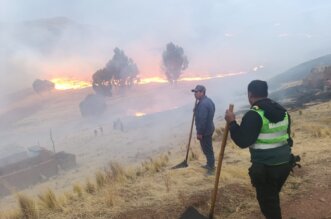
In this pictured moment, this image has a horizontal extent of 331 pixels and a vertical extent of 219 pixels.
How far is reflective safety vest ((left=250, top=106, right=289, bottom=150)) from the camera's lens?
4.73m

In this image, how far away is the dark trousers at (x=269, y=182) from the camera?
486 cm

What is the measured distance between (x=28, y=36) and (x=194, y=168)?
666 feet

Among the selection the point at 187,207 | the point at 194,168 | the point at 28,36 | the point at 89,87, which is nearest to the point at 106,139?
the point at 194,168

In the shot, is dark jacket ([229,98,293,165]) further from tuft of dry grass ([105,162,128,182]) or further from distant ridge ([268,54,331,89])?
distant ridge ([268,54,331,89])

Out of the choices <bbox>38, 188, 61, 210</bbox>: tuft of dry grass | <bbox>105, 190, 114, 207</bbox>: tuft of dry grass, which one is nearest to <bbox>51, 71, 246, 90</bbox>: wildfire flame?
<bbox>38, 188, 61, 210</bbox>: tuft of dry grass

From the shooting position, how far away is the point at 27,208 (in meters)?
7.69

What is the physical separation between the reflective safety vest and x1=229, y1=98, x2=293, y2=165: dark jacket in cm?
5

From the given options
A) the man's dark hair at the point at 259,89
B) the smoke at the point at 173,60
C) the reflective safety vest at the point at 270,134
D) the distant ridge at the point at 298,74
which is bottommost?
the distant ridge at the point at 298,74

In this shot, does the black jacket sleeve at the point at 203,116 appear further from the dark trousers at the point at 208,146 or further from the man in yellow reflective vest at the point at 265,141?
the man in yellow reflective vest at the point at 265,141

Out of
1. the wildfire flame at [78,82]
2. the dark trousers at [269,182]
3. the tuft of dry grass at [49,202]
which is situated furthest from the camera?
the wildfire flame at [78,82]

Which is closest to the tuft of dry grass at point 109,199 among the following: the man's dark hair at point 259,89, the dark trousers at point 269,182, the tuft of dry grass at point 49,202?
the tuft of dry grass at point 49,202

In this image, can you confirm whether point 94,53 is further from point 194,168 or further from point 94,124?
point 194,168

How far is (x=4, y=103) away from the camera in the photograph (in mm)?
98875

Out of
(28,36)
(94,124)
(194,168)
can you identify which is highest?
(28,36)
